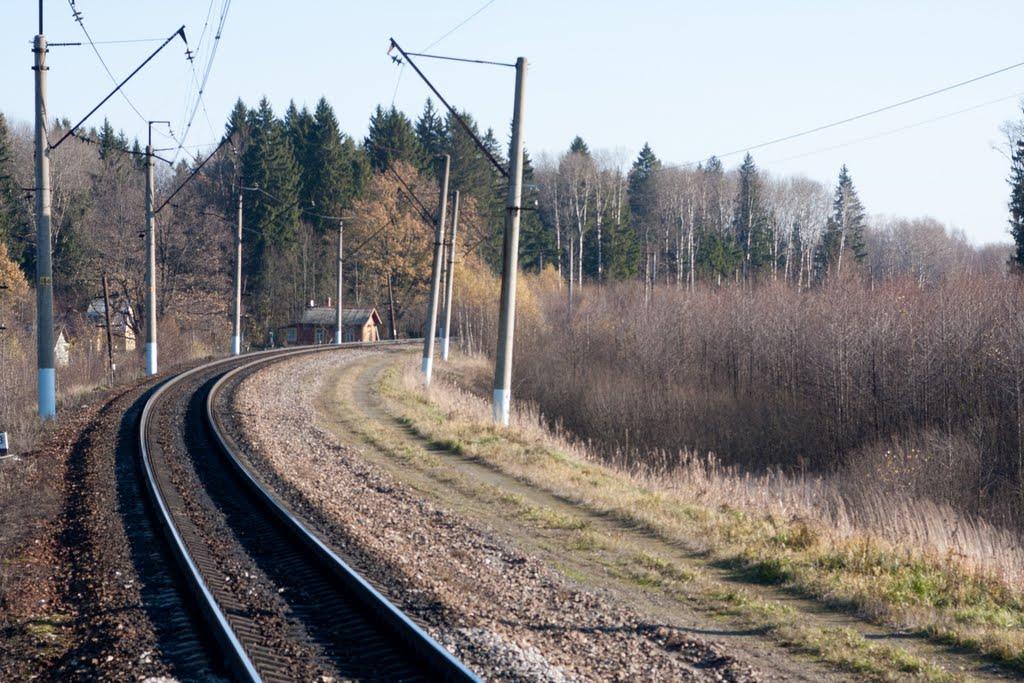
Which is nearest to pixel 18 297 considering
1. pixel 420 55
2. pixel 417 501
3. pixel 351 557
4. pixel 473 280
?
pixel 473 280

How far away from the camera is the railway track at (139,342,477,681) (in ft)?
23.6

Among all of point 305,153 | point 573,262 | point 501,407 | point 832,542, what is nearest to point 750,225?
point 573,262

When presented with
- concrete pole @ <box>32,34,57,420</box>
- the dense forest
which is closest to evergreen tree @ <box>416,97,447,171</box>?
the dense forest

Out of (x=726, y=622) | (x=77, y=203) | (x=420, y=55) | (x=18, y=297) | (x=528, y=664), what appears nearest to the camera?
(x=528, y=664)

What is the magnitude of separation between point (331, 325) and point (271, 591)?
6254cm

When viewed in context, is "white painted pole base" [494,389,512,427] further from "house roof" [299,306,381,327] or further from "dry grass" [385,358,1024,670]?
"house roof" [299,306,381,327]

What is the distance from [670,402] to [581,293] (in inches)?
1008

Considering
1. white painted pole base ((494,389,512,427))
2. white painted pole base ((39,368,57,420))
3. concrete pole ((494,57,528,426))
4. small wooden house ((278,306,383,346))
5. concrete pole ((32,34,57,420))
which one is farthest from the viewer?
small wooden house ((278,306,383,346))

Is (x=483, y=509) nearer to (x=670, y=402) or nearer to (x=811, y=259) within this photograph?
(x=670, y=402)

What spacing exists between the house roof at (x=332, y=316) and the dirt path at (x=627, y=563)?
52.2 meters

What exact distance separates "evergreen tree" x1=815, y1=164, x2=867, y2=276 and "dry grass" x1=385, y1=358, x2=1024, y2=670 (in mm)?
55295

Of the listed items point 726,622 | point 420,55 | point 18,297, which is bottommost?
point 726,622

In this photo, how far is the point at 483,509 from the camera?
45.3 feet

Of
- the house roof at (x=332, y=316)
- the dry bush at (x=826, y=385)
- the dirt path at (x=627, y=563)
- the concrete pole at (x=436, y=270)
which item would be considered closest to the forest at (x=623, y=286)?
the dry bush at (x=826, y=385)
